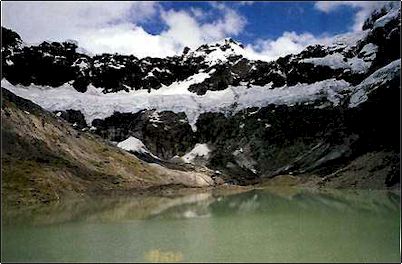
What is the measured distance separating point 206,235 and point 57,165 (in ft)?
282

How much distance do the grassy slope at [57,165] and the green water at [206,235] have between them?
2701 centimetres

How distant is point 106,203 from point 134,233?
152ft

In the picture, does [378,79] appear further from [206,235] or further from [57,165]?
[206,235]

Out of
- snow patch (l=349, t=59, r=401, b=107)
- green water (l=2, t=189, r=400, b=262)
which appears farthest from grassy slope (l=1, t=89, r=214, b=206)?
snow patch (l=349, t=59, r=401, b=107)

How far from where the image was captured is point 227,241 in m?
48.8

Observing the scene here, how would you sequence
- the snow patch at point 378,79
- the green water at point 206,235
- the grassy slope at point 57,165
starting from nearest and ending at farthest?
1. the green water at point 206,235
2. the grassy slope at point 57,165
3. the snow patch at point 378,79

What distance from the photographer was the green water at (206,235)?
4134cm

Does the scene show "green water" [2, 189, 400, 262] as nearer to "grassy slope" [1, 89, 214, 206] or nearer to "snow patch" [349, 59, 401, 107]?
"grassy slope" [1, 89, 214, 206]

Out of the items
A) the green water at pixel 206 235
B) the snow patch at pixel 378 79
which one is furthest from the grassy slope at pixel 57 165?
the snow patch at pixel 378 79

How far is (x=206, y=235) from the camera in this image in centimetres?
5331

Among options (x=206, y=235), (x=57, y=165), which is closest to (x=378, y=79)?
(x=57, y=165)

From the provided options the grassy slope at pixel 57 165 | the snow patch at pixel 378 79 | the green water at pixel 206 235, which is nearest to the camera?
the green water at pixel 206 235

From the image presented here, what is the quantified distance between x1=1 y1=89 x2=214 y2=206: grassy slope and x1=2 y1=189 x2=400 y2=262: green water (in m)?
27.0

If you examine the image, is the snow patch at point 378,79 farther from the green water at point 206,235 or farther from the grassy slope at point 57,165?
the green water at point 206,235
